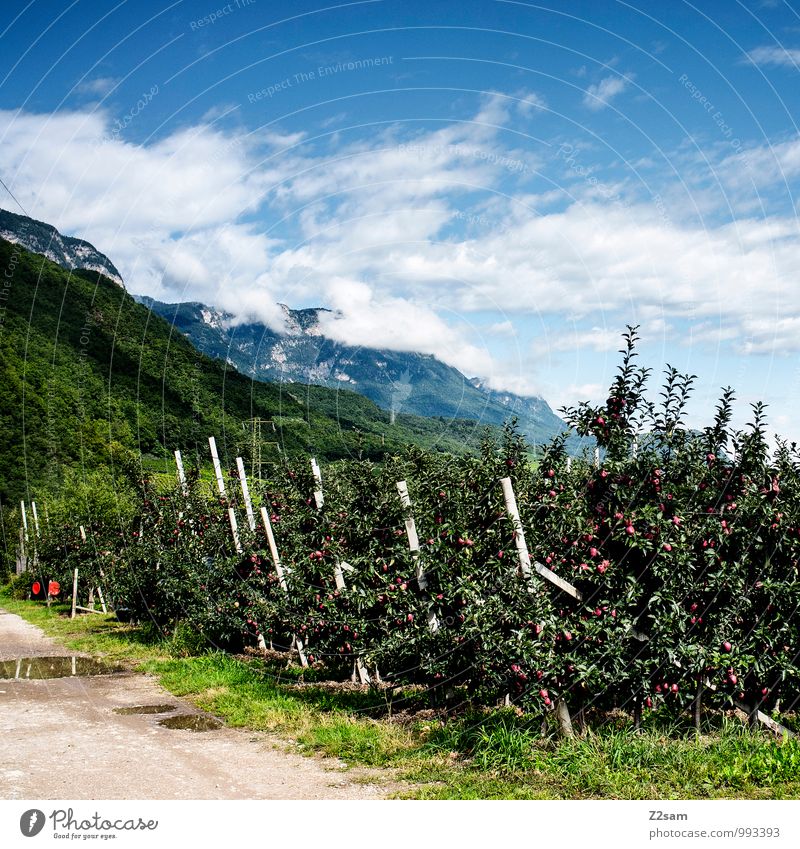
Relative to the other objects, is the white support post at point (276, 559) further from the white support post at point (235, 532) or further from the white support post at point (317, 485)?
the white support post at point (317, 485)

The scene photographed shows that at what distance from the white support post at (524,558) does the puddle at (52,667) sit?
11618 millimetres

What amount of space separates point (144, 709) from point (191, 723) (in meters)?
1.59

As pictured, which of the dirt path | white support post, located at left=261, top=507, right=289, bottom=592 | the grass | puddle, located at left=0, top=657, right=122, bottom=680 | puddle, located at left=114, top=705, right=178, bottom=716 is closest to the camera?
the grass

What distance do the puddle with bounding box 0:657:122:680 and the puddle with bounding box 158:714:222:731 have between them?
531 centimetres

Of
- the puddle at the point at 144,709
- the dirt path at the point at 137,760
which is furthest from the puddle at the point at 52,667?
the puddle at the point at 144,709

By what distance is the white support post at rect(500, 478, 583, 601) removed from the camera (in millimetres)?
7859

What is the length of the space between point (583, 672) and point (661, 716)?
1.85m

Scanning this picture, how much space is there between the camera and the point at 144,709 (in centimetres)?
1222

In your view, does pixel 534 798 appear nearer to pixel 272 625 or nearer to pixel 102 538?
pixel 272 625

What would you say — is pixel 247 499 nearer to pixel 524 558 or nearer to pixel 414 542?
pixel 414 542

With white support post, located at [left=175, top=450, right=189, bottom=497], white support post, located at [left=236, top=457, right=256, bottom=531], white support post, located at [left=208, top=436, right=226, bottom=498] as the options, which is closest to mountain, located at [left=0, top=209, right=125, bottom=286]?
white support post, located at [left=175, top=450, right=189, bottom=497]

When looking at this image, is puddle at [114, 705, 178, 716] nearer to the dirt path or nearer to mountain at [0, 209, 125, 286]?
the dirt path

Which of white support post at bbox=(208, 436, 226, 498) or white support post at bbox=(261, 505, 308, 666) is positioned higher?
white support post at bbox=(208, 436, 226, 498)

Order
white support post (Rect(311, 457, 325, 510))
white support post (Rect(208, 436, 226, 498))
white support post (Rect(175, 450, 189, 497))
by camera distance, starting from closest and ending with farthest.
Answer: white support post (Rect(311, 457, 325, 510)) < white support post (Rect(208, 436, 226, 498)) < white support post (Rect(175, 450, 189, 497))
